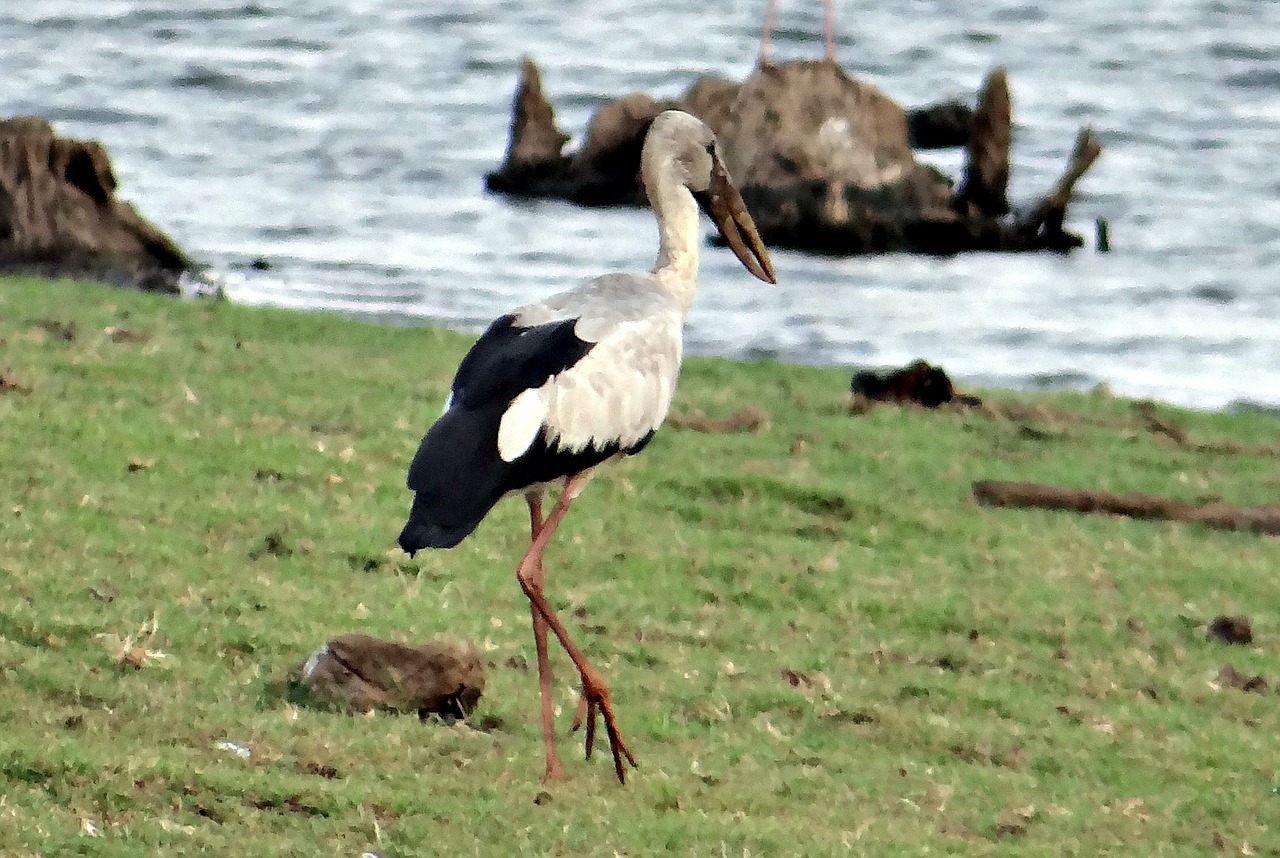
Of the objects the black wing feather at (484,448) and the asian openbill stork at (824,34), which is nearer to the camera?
the black wing feather at (484,448)

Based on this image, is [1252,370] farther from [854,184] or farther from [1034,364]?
[854,184]

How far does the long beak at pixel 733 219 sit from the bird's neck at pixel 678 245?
0.22 m

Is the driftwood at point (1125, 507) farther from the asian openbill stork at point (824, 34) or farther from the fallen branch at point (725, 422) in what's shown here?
the asian openbill stork at point (824, 34)

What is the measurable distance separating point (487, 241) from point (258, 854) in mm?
19249

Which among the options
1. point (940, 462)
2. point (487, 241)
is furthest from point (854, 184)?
point (940, 462)

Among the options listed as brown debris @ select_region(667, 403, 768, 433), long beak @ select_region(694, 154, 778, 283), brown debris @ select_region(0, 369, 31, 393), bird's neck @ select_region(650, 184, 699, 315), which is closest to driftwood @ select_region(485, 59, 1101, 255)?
brown debris @ select_region(667, 403, 768, 433)

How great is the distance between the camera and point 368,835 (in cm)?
535

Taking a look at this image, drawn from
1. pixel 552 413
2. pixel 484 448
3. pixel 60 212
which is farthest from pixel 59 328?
pixel 484 448

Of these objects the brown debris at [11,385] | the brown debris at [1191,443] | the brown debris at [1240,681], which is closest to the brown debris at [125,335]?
the brown debris at [11,385]

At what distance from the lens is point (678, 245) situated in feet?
23.4

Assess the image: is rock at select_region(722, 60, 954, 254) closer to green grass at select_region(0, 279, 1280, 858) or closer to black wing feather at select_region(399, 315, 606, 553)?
green grass at select_region(0, 279, 1280, 858)

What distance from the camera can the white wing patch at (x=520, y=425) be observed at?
5.95 meters

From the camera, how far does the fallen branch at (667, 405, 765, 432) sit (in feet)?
37.6

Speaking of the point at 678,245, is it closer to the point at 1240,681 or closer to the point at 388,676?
the point at 388,676
